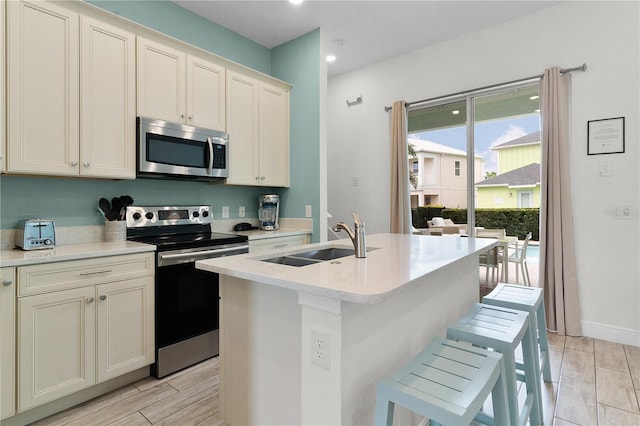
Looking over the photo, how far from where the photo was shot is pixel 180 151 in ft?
9.00

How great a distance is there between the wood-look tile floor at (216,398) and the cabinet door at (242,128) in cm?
172

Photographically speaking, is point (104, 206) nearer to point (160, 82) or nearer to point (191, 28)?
point (160, 82)

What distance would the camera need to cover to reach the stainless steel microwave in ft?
8.25

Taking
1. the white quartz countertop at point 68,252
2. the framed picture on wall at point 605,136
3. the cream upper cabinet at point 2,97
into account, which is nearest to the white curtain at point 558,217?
the framed picture on wall at point 605,136

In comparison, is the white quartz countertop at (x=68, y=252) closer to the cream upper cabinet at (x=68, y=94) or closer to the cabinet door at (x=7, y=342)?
the cabinet door at (x=7, y=342)

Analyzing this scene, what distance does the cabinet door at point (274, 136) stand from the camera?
3455 millimetres

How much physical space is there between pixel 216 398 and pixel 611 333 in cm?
331

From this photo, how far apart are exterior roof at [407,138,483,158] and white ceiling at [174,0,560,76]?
114 centimetres

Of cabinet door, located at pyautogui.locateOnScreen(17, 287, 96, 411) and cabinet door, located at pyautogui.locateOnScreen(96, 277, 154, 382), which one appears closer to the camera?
cabinet door, located at pyautogui.locateOnScreen(17, 287, 96, 411)

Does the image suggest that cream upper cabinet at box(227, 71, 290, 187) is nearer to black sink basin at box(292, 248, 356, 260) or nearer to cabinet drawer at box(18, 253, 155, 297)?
cabinet drawer at box(18, 253, 155, 297)

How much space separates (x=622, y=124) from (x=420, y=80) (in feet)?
6.65

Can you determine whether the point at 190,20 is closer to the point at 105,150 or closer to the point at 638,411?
the point at 105,150

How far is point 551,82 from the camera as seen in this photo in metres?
3.04

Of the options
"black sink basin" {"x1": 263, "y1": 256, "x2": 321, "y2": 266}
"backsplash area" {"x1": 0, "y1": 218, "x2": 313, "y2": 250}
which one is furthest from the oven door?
"black sink basin" {"x1": 263, "y1": 256, "x2": 321, "y2": 266}
